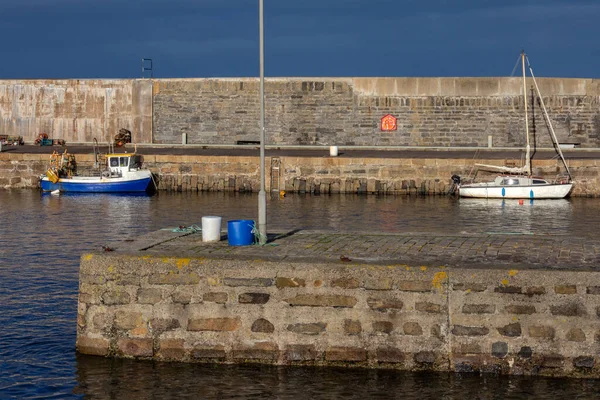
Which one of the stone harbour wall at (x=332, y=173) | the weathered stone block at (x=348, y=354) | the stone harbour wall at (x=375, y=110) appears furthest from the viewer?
the stone harbour wall at (x=375, y=110)

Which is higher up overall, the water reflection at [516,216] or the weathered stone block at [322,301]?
the weathered stone block at [322,301]

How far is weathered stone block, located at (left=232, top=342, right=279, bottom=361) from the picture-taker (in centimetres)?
1277

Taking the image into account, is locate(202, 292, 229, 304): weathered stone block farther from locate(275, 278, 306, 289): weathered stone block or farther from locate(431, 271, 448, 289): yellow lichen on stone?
locate(431, 271, 448, 289): yellow lichen on stone

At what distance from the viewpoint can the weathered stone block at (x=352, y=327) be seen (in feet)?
41.2

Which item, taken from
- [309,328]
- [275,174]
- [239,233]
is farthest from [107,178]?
[309,328]

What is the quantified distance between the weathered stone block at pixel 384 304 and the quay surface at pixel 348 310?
0.06 ft

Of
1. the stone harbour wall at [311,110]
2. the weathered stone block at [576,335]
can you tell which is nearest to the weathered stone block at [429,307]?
the weathered stone block at [576,335]

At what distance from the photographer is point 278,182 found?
4456 centimetres

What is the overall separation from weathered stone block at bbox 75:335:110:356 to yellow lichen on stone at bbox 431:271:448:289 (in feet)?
14.3

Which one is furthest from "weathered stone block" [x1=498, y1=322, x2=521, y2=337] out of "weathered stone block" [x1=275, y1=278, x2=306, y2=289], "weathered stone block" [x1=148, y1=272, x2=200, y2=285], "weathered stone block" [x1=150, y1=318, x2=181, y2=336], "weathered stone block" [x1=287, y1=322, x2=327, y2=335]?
"weathered stone block" [x1=150, y1=318, x2=181, y2=336]

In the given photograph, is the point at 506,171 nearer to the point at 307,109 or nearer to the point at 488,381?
the point at 307,109

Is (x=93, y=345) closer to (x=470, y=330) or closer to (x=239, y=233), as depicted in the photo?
(x=239, y=233)

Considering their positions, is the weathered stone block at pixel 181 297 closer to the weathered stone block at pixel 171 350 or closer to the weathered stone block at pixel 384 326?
the weathered stone block at pixel 171 350

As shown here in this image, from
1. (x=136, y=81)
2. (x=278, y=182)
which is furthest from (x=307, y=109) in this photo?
(x=136, y=81)
